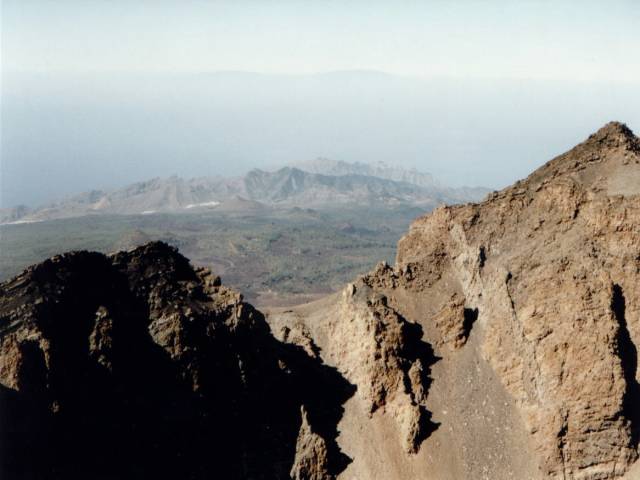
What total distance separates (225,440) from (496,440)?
21.8m

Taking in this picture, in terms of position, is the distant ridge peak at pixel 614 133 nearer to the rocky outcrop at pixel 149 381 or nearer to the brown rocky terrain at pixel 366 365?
the brown rocky terrain at pixel 366 365

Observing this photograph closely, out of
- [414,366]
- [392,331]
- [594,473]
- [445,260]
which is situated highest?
[445,260]

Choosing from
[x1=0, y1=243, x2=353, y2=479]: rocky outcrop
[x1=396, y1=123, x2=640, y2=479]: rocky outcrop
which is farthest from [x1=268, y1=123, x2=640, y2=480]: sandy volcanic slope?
[x1=0, y1=243, x2=353, y2=479]: rocky outcrop

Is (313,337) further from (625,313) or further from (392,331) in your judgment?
(625,313)

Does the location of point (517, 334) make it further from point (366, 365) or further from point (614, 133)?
point (614, 133)

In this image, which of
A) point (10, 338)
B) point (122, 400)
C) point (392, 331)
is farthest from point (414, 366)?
point (10, 338)

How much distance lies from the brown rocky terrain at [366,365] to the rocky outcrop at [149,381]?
117 mm

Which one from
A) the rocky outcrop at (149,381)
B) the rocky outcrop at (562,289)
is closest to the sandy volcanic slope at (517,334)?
the rocky outcrop at (562,289)

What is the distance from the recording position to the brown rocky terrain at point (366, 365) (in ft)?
115

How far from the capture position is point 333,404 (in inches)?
1820

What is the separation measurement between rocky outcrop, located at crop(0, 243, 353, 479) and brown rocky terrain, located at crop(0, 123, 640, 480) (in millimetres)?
117

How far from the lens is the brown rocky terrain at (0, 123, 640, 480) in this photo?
34969mm

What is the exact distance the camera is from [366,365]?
46.2 meters

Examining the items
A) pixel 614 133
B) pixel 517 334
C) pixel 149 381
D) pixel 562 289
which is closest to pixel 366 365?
pixel 517 334
